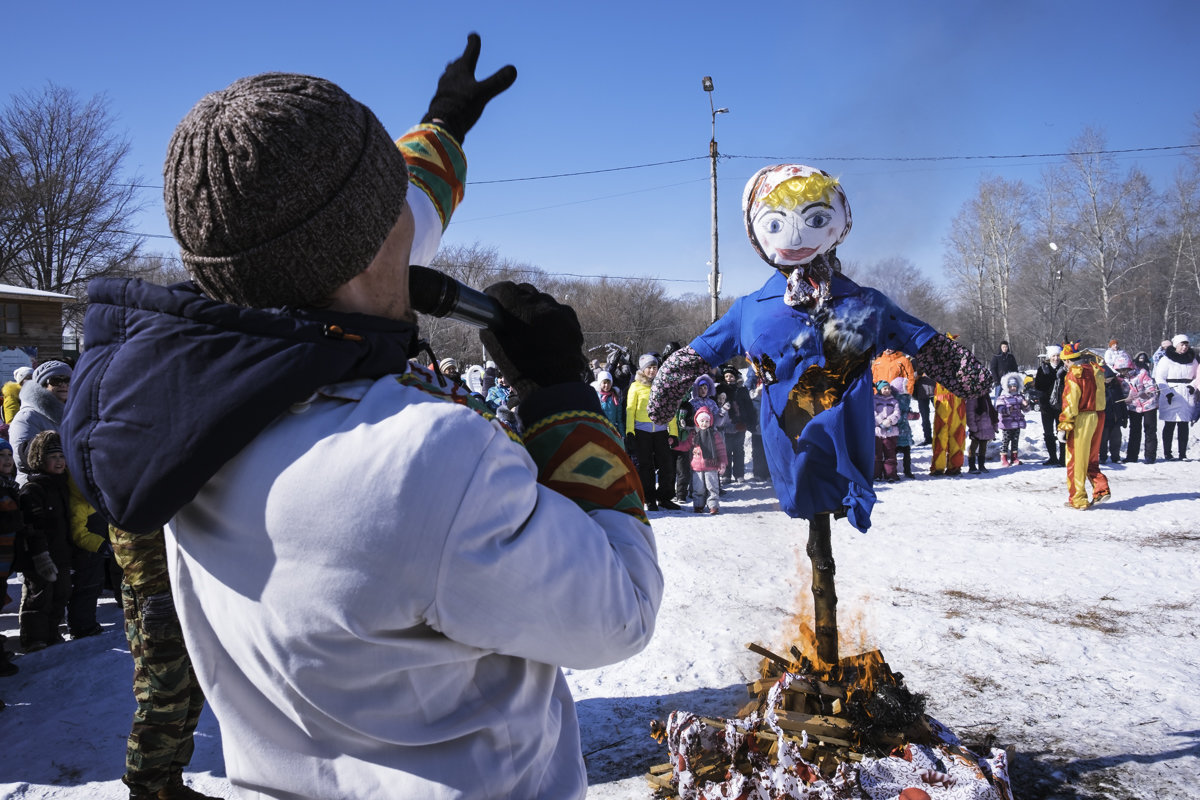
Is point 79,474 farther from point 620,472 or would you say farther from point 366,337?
point 620,472

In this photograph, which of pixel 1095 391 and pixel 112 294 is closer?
pixel 112 294

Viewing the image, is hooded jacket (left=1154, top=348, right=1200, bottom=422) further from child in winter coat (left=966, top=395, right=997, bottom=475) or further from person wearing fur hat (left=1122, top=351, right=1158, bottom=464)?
child in winter coat (left=966, top=395, right=997, bottom=475)

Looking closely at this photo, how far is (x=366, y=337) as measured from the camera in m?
0.90

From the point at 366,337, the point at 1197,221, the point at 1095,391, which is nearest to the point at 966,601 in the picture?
the point at 1095,391

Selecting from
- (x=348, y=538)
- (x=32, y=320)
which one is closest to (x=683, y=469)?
(x=348, y=538)

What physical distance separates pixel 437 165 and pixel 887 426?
9.70 metres

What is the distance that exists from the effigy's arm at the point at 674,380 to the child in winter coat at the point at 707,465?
533 cm

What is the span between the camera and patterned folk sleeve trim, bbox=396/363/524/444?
0.95m

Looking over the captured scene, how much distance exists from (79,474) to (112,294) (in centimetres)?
22

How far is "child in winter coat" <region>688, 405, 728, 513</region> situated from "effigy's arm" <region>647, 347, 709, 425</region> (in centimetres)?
533

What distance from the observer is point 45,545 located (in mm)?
4922

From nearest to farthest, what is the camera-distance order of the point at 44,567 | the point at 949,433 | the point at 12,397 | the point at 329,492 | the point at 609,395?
the point at 329,492 → the point at 44,567 → the point at 12,397 → the point at 609,395 → the point at 949,433

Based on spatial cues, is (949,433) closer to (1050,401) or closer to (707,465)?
(1050,401)

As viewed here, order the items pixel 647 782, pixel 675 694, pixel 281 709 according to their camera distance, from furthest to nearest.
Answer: pixel 675 694 → pixel 647 782 → pixel 281 709
